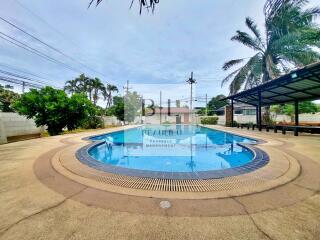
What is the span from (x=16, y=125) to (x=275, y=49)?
20.5 m

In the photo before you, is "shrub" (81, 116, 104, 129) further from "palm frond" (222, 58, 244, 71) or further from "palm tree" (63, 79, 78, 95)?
"palm tree" (63, 79, 78, 95)

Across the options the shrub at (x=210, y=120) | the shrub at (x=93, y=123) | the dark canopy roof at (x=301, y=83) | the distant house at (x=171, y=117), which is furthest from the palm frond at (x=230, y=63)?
the distant house at (x=171, y=117)

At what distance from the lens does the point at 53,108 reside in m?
11.8

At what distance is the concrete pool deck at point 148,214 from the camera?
1953 millimetres

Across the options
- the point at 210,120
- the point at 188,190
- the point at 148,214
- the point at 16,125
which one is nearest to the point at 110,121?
the point at 16,125

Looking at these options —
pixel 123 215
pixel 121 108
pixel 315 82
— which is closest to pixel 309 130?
pixel 315 82

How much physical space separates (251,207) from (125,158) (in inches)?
235

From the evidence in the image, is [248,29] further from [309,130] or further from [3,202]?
[3,202]

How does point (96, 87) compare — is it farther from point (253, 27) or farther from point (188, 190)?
point (188, 190)

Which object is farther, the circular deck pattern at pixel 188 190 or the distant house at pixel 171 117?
the distant house at pixel 171 117

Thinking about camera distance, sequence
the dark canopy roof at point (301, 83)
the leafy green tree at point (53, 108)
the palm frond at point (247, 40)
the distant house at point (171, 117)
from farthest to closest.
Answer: the distant house at point (171, 117) → the palm frond at point (247, 40) → the leafy green tree at point (53, 108) → the dark canopy roof at point (301, 83)

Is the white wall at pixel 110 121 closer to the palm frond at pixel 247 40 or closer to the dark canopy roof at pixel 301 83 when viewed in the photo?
the palm frond at pixel 247 40

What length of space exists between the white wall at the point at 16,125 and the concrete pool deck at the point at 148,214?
30.9 ft

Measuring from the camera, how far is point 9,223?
2125mm
